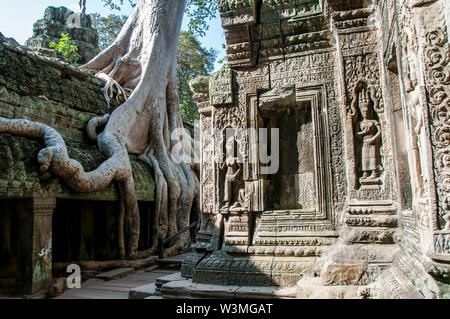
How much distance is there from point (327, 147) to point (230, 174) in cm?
109

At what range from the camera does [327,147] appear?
379cm

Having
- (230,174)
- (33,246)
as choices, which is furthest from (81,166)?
(230,174)

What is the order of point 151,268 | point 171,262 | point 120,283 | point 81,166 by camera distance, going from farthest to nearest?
point 171,262 → point 151,268 → point 120,283 → point 81,166

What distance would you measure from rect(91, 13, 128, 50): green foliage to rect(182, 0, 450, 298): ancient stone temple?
15467 mm

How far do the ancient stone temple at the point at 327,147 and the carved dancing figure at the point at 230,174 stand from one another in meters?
0.02

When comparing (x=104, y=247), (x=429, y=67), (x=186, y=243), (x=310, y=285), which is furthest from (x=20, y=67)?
(x=429, y=67)

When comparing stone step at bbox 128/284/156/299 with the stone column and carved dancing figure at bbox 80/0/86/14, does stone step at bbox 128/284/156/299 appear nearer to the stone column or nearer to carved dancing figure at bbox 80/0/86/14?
A: the stone column

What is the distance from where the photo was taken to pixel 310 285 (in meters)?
3.18

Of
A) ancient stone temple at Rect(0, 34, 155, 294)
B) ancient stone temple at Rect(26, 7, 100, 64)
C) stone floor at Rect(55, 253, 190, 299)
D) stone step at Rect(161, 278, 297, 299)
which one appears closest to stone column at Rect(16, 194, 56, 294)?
ancient stone temple at Rect(0, 34, 155, 294)

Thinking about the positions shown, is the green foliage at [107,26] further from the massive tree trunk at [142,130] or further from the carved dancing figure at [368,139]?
the carved dancing figure at [368,139]

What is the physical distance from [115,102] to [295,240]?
285 inches

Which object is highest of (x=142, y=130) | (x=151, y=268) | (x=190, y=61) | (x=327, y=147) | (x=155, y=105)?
(x=190, y=61)

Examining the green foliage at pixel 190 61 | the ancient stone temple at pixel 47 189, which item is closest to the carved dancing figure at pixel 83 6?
the green foliage at pixel 190 61

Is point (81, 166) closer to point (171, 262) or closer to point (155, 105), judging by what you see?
point (171, 262)
